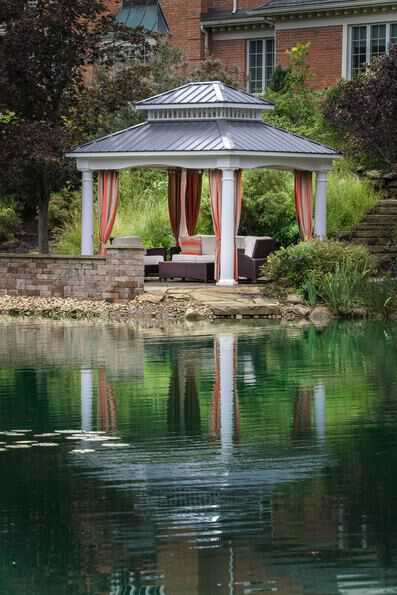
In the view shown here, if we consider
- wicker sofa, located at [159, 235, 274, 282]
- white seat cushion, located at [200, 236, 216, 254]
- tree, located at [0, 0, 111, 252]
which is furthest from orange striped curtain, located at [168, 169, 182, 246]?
wicker sofa, located at [159, 235, 274, 282]

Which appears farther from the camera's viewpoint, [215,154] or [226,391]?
[215,154]

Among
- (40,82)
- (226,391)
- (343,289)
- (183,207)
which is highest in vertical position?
(40,82)

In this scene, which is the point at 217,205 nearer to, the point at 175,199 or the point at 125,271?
the point at 125,271

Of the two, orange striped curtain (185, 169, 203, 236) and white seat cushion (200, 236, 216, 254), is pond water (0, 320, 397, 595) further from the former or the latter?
orange striped curtain (185, 169, 203, 236)

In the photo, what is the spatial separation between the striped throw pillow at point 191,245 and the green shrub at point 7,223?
818cm

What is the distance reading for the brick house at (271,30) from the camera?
41.8m

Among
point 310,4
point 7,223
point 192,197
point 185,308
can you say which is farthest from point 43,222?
point 310,4

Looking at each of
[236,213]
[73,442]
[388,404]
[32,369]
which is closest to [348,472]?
[73,442]

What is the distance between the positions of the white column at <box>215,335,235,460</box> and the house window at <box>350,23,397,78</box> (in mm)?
20927

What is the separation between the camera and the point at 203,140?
28938 mm

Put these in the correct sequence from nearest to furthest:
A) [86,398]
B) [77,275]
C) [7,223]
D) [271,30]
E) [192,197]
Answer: [86,398] < [77,275] < [192,197] < [7,223] < [271,30]

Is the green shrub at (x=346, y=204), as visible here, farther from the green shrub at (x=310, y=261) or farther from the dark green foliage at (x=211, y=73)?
the green shrub at (x=310, y=261)

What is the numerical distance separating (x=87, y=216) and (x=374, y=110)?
621cm

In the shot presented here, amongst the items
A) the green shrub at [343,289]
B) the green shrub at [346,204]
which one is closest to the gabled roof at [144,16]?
the green shrub at [346,204]
